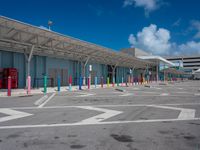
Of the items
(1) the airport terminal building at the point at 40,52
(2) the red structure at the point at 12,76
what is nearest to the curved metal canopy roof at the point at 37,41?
(1) the airport terminal building at the point at 40,52

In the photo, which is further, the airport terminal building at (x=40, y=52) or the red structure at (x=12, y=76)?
the red structure at (x=12, y=76)

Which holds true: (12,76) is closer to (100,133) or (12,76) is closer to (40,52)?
(40,52)

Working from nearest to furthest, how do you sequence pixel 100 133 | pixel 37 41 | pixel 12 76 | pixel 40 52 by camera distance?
pixel 100 133
pixel 37 41
pixel 12 76
pixel 40 52

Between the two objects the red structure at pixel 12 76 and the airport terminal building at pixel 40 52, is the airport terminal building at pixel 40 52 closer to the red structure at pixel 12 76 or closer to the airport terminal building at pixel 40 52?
the airport terminal building at pixel 40 52

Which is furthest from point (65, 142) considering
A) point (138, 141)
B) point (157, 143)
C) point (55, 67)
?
point (55, 67)

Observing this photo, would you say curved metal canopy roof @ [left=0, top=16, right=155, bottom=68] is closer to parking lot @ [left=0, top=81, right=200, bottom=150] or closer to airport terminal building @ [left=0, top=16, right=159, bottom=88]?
airport terminal building @ [left=0, top=16, right=159, bottom=88]

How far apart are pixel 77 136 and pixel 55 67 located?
22.8 m

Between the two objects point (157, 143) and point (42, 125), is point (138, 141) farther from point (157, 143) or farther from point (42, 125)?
point (42, 125)

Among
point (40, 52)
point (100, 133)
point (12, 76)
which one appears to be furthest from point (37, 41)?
point (100, 133)

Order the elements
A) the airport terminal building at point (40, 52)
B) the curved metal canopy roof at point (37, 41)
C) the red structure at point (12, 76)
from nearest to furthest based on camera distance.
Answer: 1. the curved metal canopy roof at point (37, 41)
2. the airport terminal building at point (40, 52)
3. the red structure at point (12, 76)

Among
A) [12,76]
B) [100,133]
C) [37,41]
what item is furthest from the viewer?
[12,76]

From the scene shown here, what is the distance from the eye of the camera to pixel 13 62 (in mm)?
20641

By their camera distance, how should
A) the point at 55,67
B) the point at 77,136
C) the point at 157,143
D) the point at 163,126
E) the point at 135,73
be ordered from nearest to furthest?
the point at 157,143
the point at 77,136
the point at 163,126
the point at 55,67
the point at 135,73

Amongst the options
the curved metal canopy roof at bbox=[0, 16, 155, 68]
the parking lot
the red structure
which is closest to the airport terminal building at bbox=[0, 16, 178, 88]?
the curved metal canopy roof at bbox=[0, 16, 155, 68]
